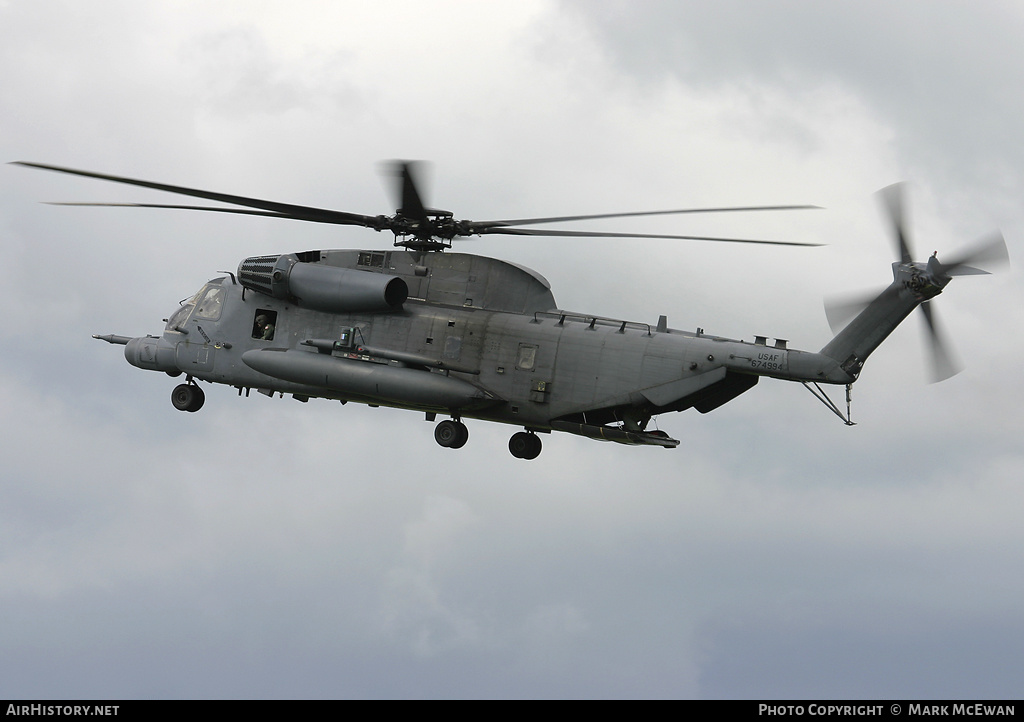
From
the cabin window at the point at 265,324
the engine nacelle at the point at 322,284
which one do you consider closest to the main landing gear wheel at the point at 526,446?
the engine nacelle at the point at 322,284

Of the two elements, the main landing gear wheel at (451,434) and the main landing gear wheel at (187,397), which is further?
the main landing gear wheel at (187,397)

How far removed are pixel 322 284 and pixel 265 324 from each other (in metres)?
2.29

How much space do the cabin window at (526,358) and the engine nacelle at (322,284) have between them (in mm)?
3263

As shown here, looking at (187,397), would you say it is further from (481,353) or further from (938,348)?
(938,348)

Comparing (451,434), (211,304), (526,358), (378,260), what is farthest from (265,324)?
(526,358)

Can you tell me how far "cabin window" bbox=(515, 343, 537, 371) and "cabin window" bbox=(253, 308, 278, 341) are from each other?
6.51 m

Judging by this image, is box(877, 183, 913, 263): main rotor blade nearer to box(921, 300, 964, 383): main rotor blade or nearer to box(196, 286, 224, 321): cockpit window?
box(921, 300, 964, 383): main rotor blade

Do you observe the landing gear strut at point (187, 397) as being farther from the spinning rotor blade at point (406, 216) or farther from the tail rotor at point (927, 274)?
the tail rotor at point (927, 274)

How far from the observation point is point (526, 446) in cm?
3145

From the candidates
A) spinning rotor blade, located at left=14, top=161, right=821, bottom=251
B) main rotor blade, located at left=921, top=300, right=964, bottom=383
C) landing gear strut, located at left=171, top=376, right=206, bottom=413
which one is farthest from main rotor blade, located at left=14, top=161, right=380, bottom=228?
main rotor blade, located at left=921, top=300, right=964, bottom=383

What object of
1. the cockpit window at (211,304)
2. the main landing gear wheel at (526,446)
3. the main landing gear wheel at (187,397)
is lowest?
the main landing gear wheel at (526,446)

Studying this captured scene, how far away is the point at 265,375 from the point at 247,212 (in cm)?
432

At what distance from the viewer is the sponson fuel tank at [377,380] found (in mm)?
30109
